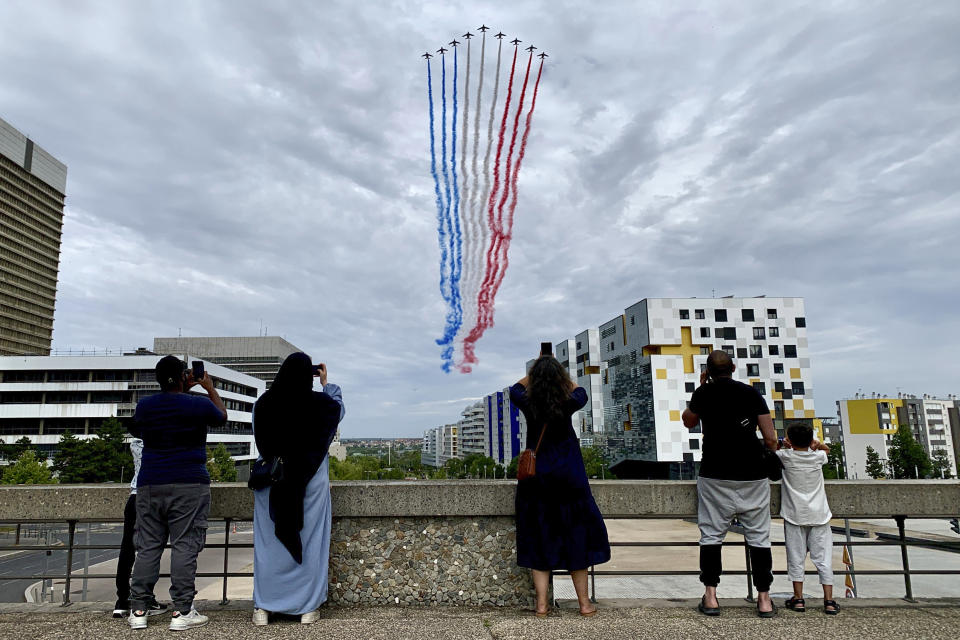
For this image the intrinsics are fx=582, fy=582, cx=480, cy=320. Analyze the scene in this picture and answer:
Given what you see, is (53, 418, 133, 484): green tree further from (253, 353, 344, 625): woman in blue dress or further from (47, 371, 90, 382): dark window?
(253, 353, 344, 625): woman in blue dress

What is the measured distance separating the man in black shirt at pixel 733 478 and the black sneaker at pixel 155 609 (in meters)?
3.90

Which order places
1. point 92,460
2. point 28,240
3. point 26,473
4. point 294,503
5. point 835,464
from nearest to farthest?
point 294,503 < point 26,473 < point 92,460 < point 835,464 < point 28,240

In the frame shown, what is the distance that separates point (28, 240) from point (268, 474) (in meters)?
131

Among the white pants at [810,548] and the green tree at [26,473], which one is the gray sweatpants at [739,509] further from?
the green tree at [26,473]

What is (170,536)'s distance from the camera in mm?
4023

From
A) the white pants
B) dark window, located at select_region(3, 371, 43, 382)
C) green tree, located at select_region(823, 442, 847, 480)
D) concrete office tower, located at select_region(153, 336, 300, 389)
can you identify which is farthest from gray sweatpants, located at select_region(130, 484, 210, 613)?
concrete office tower, located at select_region(153, 336, 300, 389)

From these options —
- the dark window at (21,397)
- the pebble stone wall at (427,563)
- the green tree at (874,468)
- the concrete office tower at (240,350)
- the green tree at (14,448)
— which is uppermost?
the concrete office tower at (240,350)

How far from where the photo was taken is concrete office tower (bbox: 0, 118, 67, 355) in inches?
3976

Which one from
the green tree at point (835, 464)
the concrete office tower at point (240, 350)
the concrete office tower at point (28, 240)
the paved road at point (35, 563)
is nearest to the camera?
the paved road at point (35, 563)

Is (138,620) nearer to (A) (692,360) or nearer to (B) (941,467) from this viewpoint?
(A) (692,360)

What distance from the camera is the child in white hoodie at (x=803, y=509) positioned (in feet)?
13.8

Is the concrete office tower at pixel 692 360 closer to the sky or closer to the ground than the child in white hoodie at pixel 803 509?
closer to the sky

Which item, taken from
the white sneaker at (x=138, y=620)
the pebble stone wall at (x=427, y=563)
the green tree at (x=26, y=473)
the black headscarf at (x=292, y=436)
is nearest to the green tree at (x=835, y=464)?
the green tree at (x=26, y=473)

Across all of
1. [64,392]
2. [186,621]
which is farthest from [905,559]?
[64,392]
